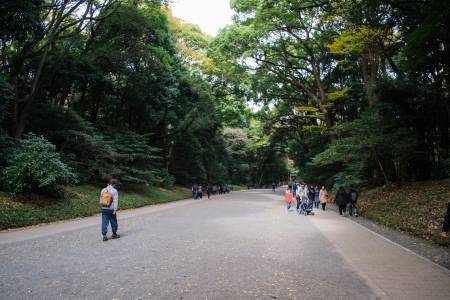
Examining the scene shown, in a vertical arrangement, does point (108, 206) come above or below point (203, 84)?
below

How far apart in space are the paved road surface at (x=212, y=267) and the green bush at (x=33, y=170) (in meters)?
3.20

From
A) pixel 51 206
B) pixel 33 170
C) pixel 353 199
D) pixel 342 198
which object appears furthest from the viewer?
pixel 342 198

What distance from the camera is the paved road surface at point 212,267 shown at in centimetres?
482

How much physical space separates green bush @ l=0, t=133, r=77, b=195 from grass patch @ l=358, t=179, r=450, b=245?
1326 centimetres

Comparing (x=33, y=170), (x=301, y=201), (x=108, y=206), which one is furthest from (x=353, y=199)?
(x=33, y=170)

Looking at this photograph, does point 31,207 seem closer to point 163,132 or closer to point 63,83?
point 63,83

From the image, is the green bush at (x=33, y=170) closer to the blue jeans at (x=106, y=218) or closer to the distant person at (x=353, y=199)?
the blue jeans at (x=106, y=218)

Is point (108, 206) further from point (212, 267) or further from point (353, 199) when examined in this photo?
point (353, 199)

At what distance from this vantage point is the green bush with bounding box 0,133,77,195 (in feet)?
41.4

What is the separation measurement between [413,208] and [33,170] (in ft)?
48.7

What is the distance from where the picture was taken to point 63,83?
20516 mm

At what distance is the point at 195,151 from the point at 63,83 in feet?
57.5

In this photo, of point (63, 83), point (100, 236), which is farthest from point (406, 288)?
point (63, 83)

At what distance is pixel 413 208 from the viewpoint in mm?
12805
